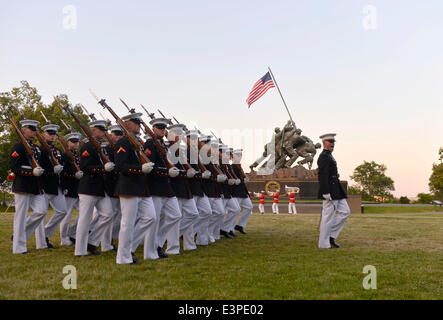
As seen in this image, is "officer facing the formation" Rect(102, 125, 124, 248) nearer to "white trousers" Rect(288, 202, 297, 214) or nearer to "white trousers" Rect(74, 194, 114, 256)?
"white trousers" Rect(74, 194, 114, 256)

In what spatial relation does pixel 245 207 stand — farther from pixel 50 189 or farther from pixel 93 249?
pixel 50 189

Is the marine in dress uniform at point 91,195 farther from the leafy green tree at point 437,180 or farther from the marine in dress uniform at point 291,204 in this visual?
the leafy green tree at point 437,180

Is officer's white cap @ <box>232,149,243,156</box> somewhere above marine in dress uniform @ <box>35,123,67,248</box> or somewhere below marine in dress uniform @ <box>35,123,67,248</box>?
above

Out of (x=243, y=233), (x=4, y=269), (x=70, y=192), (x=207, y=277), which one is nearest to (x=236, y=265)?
(x=207, y=277)

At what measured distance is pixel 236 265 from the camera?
674 cm

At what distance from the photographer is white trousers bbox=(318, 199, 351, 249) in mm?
9141

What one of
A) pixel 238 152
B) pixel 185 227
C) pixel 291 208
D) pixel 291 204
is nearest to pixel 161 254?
pixel 185 227

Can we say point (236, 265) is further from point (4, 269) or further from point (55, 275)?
point (4, 269)

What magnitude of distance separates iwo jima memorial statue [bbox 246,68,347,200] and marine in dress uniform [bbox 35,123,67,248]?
25.0 metres

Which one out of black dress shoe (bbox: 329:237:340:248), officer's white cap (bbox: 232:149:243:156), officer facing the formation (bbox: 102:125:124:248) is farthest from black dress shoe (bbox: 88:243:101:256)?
officer's white cap (bbox: 232:149:243:156)

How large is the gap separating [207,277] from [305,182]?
98.0 ft

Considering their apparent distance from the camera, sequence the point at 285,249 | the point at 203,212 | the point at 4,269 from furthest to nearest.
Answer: the point at 203,212 → the point at 285,249 → the point at 4,269

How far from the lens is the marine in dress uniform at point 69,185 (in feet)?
30.8

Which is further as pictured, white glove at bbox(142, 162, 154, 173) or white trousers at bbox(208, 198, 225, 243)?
white trousers at bbox(208, 198, 225, 243)
